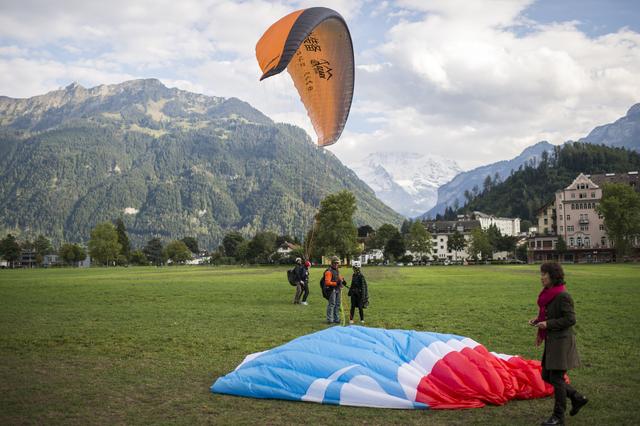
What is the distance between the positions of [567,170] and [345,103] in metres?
189

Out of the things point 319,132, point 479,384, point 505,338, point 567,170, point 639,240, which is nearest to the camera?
point 479,384

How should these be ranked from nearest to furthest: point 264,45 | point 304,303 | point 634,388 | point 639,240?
point 634,388
point 264,45
point 304,303
point 639,240

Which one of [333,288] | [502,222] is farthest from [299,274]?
[502,222]

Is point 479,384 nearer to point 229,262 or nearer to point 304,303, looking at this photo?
point 304,303

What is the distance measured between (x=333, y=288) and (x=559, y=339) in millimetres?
9953

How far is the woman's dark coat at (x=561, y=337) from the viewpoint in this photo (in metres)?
7.05

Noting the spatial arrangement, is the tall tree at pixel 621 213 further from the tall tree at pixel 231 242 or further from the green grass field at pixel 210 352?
the tall tree at pixel 231 242

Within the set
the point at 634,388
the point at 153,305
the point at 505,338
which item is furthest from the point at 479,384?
the point at 153,305

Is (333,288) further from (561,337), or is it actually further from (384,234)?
(384,234)

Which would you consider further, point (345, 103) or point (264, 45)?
point (345, 103)

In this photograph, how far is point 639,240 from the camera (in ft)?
335

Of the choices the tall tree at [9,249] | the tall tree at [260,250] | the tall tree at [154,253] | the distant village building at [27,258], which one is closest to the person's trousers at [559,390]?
→ the tall tree at [260,250]

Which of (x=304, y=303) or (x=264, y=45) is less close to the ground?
(x=264, y=45)

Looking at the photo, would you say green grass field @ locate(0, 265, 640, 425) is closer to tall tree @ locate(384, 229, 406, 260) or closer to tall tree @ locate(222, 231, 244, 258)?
tall tree @ locate(384, 229, 406, 260)
